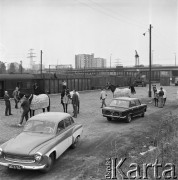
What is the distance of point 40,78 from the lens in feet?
113

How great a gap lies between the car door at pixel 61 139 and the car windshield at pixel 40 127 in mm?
281

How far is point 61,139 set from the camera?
9055mm

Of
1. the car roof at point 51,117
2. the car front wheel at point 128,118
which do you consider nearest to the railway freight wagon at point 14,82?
the car front wheel at point 128,118

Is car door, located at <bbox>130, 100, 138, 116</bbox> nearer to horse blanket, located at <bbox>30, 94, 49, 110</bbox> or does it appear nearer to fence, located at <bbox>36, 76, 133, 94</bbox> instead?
horse blanket, located at <bbox>30, 94, 49, 110</bbox>

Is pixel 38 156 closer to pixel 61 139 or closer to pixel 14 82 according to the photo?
pixel 61 139

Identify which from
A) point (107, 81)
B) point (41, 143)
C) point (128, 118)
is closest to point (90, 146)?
point (41, 143)

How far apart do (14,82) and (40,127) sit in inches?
862

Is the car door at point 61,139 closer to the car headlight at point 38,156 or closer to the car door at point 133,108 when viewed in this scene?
the car headlight at point 38,156

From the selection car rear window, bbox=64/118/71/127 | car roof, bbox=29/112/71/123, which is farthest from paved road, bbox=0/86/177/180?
car roof, bbox=29/112/71/123

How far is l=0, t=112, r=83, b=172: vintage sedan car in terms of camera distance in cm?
762

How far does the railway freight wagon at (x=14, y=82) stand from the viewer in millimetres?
28984

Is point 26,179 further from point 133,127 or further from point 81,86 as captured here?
point 81,86

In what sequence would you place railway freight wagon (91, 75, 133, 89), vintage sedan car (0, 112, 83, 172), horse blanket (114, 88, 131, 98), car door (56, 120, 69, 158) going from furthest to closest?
railway freight wagon (91, 75, 133, 89) < horse blanket (114, 88, 131, 98) < car door (56, 120, 69, 158) < vintage sedan car (0, 112, 83, 172)

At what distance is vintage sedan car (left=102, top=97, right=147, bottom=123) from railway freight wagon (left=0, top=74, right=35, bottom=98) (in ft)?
55.0
